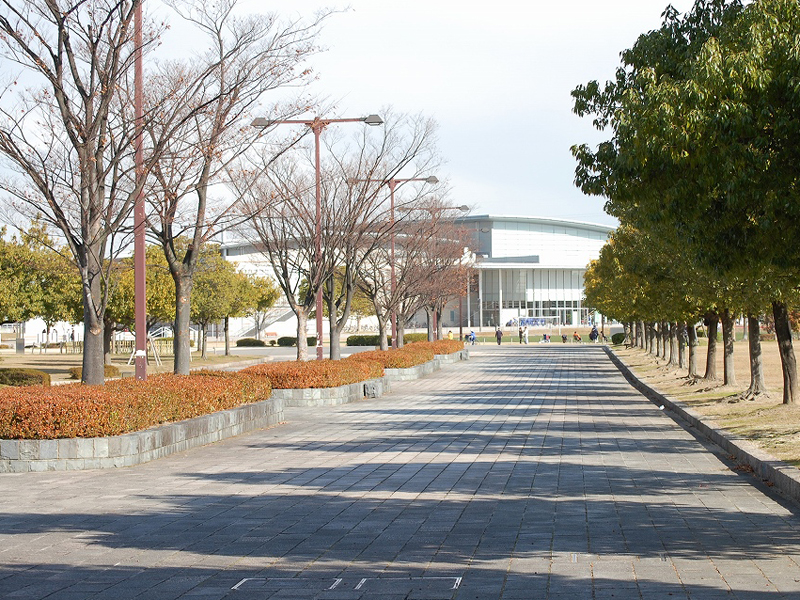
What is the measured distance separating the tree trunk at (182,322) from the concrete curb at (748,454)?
8526mm

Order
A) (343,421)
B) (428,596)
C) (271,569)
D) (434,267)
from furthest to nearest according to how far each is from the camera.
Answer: (434,267) < (343,421) < (271,569) < (428,596)

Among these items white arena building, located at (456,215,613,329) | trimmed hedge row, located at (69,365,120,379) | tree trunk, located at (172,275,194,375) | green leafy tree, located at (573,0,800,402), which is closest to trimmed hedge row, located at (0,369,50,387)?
trimmed hedge row, located at (69,365,120,379)

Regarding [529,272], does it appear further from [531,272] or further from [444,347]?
[444,347]

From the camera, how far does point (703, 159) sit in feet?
28.0

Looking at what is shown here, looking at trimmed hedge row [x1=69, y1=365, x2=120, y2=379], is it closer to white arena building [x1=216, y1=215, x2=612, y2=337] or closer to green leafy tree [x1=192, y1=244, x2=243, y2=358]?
green leafy tree [x1=192, y1=244, x2=243, y2=358]

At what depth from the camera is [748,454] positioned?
11.3 metres

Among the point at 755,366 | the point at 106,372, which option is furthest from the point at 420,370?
the point at 755,366

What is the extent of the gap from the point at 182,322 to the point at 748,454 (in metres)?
9.26

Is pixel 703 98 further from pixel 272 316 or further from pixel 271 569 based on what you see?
pixel 272 316

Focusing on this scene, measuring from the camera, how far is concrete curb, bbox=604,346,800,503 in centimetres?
936

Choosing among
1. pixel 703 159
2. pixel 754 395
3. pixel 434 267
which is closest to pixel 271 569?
pixel 703 159

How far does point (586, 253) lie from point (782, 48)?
10005 centimetres

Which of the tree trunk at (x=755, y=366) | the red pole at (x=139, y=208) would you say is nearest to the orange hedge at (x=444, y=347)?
the tree trunk at (x=755, y=366)

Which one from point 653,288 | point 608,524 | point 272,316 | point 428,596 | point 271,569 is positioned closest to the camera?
point 428,596
